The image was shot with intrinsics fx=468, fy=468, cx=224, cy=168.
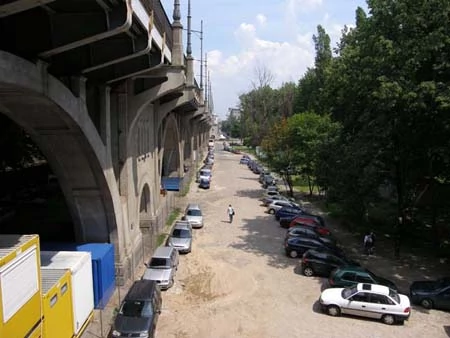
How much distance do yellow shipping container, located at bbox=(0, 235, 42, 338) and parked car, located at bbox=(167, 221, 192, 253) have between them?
1487cm

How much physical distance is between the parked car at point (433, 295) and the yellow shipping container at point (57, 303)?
1305 cm

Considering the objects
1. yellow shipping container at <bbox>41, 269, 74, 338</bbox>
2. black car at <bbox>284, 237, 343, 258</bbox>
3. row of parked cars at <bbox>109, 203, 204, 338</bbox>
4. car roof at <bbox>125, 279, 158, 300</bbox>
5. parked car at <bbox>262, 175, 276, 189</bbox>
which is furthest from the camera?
parked car at <bbox>262, 175, 276, 189</bbox>

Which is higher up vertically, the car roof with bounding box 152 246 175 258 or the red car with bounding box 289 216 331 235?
the car roof with bounding box 152 246 175 258

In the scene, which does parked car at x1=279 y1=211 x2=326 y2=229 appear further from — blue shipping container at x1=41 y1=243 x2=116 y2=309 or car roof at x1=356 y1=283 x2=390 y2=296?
blue shipping container at x1=41 y1=243 x2=116 y2=309

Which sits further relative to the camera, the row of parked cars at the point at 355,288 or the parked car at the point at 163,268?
the parked car at the point at 163,268

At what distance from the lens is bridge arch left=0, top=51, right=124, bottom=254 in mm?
10781

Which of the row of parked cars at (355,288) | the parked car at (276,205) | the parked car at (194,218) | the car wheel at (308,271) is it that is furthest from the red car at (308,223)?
the car wheel at (308,271)

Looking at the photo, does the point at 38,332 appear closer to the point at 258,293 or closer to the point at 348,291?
the point at 258,293

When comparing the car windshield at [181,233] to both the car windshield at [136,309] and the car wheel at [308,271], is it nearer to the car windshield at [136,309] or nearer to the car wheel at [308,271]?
the car wheel at [308,271]

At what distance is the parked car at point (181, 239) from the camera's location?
24.0 m

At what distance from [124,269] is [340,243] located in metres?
14.3

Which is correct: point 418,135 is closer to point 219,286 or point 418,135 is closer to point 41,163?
point 219,286

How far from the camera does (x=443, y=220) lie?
96.1ft

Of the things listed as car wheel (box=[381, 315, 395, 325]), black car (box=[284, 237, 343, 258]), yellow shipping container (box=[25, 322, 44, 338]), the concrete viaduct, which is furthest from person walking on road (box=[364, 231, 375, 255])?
yellow shipping container (box=[25, 322, 44, 338])
